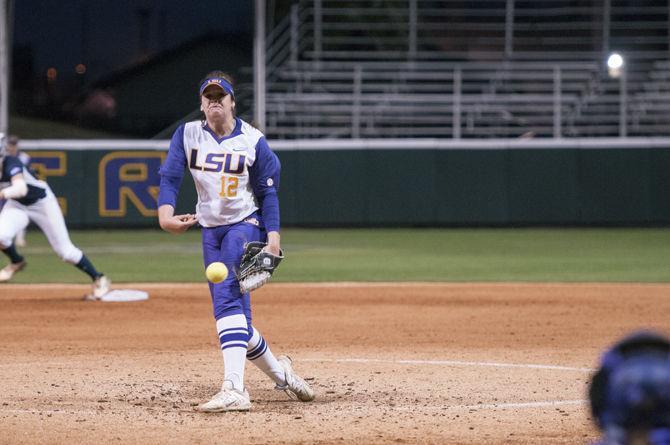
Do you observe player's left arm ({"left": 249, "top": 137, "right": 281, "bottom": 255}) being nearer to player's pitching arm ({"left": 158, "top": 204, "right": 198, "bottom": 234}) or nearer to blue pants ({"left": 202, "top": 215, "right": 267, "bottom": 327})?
blue pants ({"left": 202, "top": 215, "right": 267, "bottom": 327})

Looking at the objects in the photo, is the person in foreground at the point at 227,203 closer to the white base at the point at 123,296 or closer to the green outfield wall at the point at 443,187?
the white base at the point at 123,296

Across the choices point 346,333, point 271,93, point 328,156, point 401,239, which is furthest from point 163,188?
point 271,93

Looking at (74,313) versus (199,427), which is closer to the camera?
(199,427)

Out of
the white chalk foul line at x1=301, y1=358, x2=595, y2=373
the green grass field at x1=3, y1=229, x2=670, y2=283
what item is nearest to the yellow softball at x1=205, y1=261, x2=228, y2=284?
the white chalk foul line at x1=301, y1=358, x2=595, y2=373

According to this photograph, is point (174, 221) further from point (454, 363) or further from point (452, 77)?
point (452, 77)

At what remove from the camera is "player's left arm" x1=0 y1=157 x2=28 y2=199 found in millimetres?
11336

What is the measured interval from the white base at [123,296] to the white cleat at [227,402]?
6.32 meters

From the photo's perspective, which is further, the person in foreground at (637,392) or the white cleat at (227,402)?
the white cleat at (227,402)

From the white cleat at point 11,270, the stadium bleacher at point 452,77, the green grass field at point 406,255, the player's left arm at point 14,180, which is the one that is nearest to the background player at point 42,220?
the player's left arm at point 14,180

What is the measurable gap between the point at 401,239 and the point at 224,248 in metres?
16.8

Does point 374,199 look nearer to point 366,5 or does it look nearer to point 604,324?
point 366,5

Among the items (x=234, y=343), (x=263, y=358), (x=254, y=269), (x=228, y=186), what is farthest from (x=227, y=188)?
(x=263, y=358)

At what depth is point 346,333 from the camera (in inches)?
392

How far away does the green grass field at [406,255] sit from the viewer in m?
15.5
